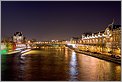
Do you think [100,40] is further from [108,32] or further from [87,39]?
[87,39]

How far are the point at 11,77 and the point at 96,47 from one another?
136 ft

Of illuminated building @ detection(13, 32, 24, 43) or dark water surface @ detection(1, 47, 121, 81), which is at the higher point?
illuminated building @ detection(13, 32, 24, 43)

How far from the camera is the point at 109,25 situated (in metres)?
56.0

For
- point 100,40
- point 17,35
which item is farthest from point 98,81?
point 17,35

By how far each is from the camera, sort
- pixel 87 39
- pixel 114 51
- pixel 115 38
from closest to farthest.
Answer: pixel 114 51
pixel 115 38
pixel 87 39

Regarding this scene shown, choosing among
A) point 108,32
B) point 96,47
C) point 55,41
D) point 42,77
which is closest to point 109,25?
point 108,32

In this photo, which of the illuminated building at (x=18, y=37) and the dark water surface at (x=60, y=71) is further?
the illuminated building at (x=18, y=37)

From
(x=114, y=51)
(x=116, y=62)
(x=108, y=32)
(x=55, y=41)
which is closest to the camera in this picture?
(x=116, y=62)

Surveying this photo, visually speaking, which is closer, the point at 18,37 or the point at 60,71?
the point at 60,71

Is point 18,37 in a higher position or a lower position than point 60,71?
higher

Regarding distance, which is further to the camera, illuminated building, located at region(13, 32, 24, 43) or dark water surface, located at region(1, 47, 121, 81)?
illuminated building, located at region(13, 32, 24, 43)

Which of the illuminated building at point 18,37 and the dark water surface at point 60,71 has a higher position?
the illuminated building at point 18,37

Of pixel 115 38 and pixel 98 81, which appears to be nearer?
pixel 98 81

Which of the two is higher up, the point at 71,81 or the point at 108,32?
the point at 108,32
